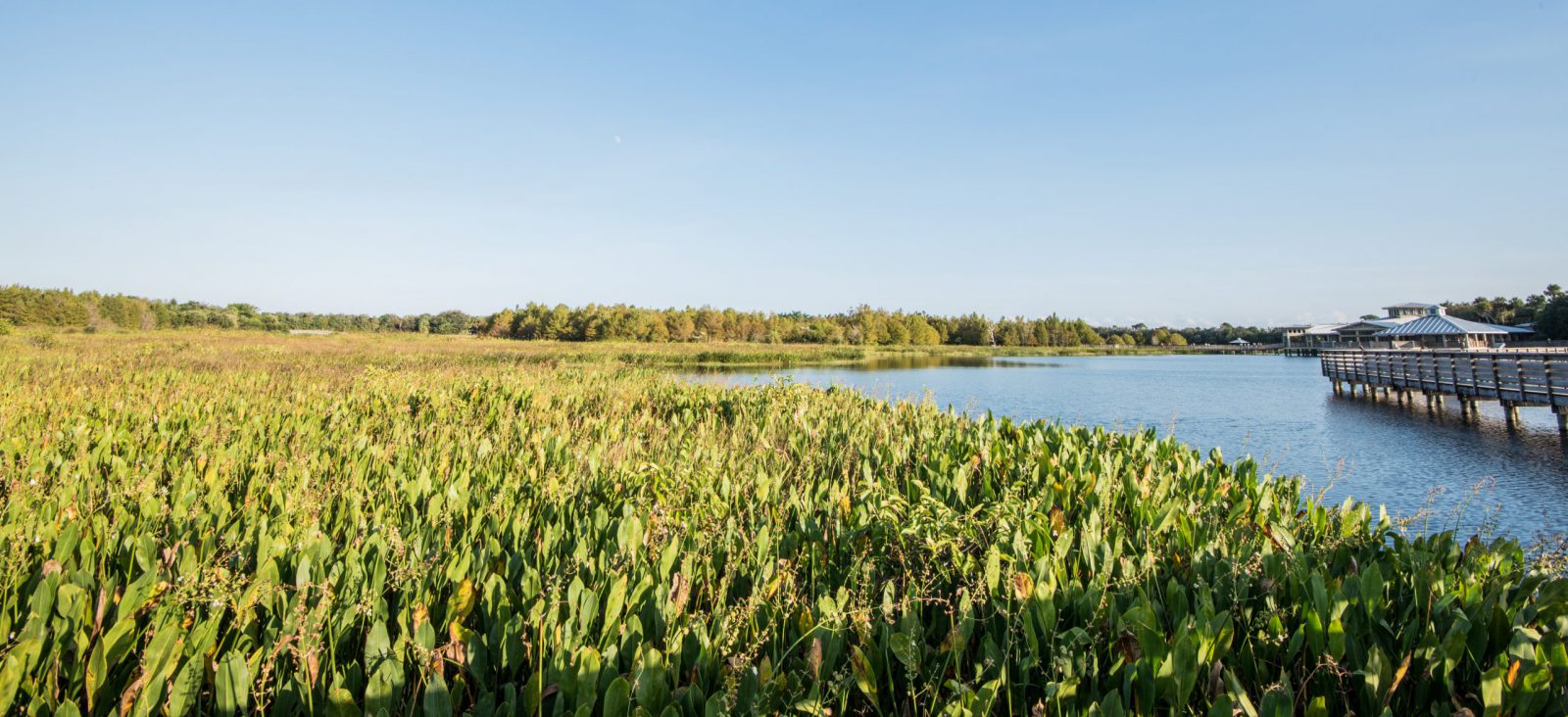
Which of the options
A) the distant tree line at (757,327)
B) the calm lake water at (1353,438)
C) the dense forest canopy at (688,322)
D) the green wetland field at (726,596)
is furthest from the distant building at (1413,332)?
the green wetland field at (726,596)

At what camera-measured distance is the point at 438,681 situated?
1.79 meters

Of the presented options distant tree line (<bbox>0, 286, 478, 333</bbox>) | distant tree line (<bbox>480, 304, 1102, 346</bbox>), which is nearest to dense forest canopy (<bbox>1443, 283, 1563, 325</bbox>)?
distant tree line (<bbox>480, 304, 1102, 346</bbox>)

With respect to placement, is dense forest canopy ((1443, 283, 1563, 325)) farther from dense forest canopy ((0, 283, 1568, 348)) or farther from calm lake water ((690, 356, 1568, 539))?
calm lake water ((690, 356, 1568, 539))

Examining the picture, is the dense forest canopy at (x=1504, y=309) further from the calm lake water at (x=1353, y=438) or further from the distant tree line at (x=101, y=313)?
the distant tree line at (x=101, y=313)

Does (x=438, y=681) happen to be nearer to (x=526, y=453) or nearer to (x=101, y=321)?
(x=526, y=453)

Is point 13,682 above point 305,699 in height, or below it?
above

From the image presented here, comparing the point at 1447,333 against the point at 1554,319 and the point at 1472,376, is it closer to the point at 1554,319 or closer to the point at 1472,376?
the point at 1554,319

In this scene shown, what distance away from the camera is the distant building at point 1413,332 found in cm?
4094

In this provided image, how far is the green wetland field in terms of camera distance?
192 centimetres

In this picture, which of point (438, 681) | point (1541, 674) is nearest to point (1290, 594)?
point (1541, 674)

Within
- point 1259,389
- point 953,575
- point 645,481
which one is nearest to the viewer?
point 953,575

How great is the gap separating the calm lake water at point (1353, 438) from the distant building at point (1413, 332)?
878 inches

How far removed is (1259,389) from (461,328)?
10494 centimetres

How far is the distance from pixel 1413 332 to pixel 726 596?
2100 inches
